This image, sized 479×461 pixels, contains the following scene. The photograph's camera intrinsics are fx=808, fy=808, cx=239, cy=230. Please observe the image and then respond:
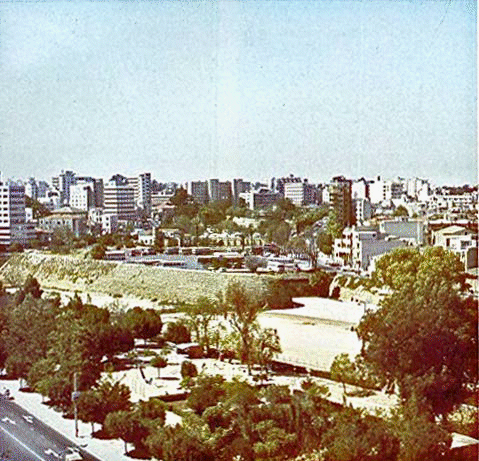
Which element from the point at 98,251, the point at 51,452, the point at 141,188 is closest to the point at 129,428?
the point at 51,452

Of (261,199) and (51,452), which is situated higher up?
(261,199)

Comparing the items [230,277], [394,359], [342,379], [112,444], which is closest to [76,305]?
[230,277]

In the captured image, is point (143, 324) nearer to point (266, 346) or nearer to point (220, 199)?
point (266, 346)

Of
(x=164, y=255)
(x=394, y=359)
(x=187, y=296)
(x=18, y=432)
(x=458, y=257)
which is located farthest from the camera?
(x=164, y=255)

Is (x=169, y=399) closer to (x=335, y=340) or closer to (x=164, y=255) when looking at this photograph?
(x=335, y=340)

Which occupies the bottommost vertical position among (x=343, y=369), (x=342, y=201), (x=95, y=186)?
(x=343, y=369)

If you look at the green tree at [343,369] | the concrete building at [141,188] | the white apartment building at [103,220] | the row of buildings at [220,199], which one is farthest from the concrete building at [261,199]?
the green tree at [343,369]

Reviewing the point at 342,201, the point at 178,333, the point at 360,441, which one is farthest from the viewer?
the point at 342,201

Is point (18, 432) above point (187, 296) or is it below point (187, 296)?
below
